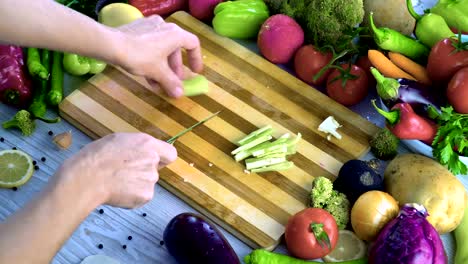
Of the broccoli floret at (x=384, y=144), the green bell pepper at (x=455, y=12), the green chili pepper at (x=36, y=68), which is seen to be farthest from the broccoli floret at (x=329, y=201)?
the green chili pepper at (x=36, y=68)

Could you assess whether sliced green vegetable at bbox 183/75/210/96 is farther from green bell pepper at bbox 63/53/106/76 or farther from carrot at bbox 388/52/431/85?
carrot at bbox 388/52/431/85

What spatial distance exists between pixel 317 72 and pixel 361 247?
1.91ft

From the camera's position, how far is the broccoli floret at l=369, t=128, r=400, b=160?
1.80 meters

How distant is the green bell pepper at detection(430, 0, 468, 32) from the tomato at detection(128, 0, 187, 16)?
83 cm

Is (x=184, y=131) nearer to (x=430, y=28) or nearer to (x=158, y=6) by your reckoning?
(x=158, y=6)

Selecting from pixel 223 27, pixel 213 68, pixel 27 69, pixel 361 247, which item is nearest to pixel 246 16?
pixel 223 27

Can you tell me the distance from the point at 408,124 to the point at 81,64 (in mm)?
943

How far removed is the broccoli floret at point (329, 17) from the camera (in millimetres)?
1929

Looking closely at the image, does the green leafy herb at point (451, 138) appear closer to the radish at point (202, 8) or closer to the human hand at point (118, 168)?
the human hand at point (118, 168)

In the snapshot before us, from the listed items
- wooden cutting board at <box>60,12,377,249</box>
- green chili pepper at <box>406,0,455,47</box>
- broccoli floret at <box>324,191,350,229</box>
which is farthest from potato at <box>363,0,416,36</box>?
broccoli floret at <box>324,191,350,229</box>

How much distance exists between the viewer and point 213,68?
6.52 ft

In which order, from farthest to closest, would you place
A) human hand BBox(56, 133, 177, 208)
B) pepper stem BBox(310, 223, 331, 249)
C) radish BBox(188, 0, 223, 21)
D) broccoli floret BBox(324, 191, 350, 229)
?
radish BBox(188, 0, 223, 21), broccoli floret BBox(324, 191, 350, 229), pepper stem BBox(310, 223, 331, 249), human hand BBox(56, 133, 177, 208)

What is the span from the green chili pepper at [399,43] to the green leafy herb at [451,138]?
304 millimetres

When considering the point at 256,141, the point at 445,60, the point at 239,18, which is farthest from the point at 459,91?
the point at 239,18
